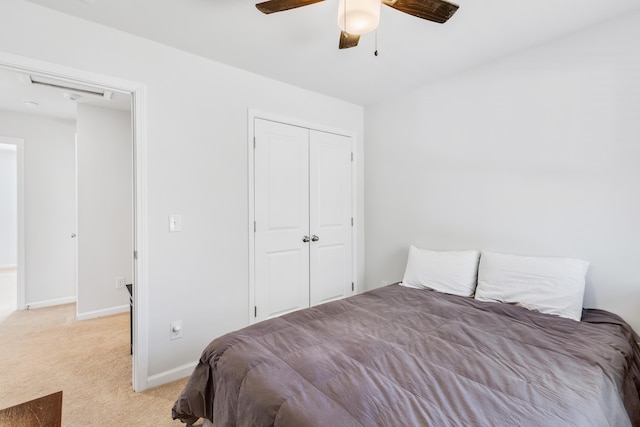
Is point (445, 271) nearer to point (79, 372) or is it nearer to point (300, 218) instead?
point (300, 218)

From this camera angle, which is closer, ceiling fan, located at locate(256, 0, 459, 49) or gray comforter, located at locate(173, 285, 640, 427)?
gray comforter, located at locate(173, 285, 640, 427)

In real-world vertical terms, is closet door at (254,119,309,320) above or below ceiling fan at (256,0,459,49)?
below

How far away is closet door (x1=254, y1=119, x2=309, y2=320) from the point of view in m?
2.70

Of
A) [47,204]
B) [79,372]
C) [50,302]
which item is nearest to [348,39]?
[79,372]

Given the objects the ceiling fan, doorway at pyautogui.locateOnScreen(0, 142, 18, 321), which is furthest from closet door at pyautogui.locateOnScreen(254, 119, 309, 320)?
doorway at pyautogui.locateOnScreen(0, 142, 18, 321)

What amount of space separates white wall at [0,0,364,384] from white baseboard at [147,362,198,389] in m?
0.01

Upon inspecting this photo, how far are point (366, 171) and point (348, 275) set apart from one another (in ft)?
4.07

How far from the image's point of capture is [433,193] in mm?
2828

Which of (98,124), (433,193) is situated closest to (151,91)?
(98,124)

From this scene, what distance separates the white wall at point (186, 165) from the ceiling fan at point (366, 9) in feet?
3.67

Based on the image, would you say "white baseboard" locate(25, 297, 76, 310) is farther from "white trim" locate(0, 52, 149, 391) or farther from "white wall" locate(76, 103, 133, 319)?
"white trim" locate(0, 52, 149, 391)

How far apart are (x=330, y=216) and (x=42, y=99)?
3.40 m

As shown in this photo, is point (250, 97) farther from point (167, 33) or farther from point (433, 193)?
point (433, 193)

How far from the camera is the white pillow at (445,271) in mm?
2312
